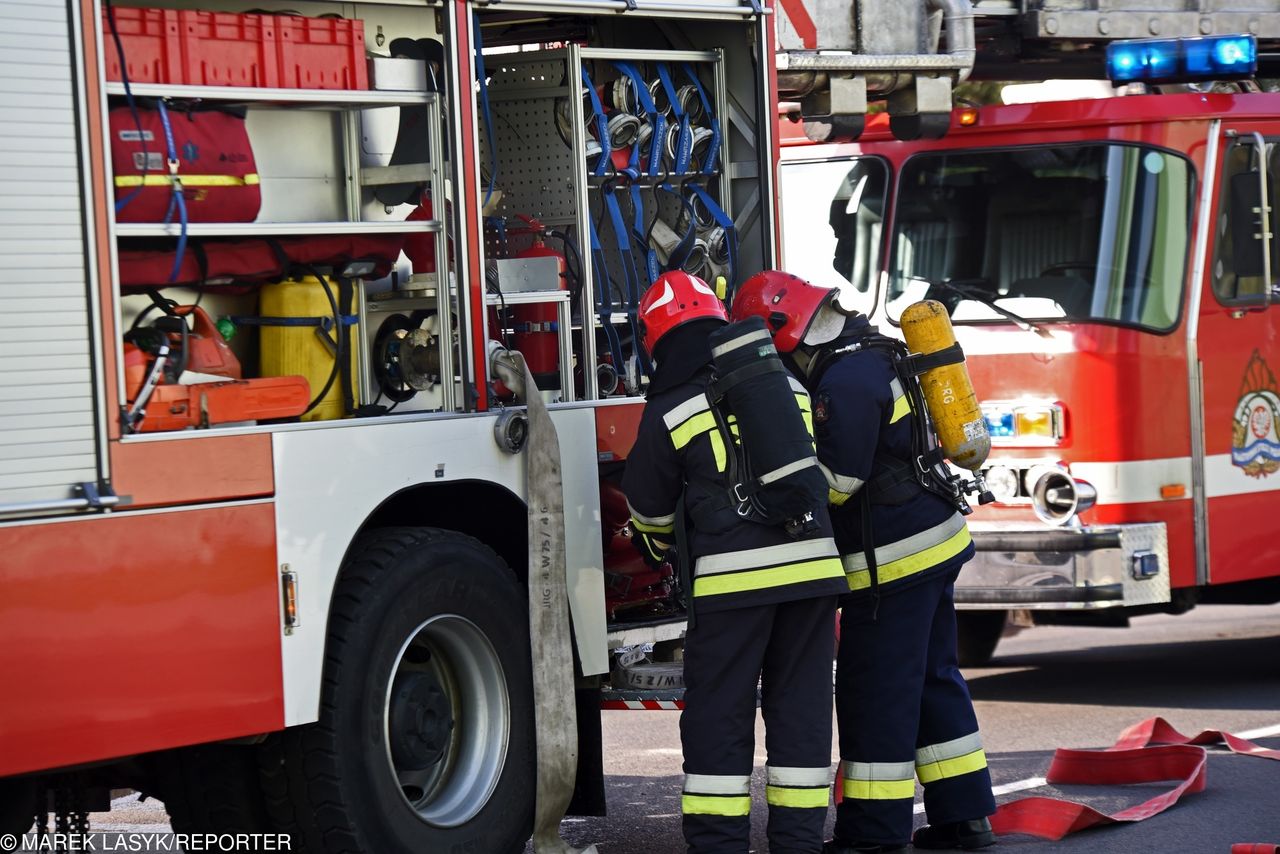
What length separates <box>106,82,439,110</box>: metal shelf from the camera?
16.7 ft

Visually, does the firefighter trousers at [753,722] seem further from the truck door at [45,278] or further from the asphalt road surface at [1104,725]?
the truck door at [45,278]

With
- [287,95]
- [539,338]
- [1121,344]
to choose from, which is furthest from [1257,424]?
[287,95]

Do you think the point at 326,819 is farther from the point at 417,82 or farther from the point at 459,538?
the point at 417,82

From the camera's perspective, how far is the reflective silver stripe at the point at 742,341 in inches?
219

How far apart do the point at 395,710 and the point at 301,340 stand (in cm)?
107

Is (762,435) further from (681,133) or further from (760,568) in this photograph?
(681,133)

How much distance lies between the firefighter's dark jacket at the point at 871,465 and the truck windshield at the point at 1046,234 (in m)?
2.74

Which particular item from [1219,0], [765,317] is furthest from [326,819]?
[1219,0]

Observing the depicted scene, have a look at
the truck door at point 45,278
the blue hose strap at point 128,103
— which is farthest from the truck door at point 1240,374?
the truck door at point 45,278

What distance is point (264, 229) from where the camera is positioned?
5.34 meters

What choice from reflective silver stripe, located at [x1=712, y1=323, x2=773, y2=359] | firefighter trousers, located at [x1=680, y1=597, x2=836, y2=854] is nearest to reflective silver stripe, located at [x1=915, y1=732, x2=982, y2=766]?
firefighter trousers, located at [x1=680, y1=597, x2=836, y2=854]

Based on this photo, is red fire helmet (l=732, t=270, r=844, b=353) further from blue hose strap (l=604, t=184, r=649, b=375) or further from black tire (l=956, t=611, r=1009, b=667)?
black tire (l=956, t=611, r=1009, b=667)

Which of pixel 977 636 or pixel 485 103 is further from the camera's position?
pixel 977 636

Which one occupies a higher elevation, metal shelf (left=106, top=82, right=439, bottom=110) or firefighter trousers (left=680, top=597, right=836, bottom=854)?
metal shelf (left=106, top=82, right=439, bottom=110)
